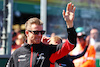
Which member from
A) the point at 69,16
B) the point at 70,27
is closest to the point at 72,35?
the point at 70,27

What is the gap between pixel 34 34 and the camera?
9.82 ft

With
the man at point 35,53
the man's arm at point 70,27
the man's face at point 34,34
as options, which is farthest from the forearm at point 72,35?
the man's face at point 34,34

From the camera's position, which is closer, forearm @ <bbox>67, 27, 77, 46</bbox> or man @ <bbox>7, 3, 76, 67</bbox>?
forearm @ <bbox>67, 27, 77, 46</bbox>

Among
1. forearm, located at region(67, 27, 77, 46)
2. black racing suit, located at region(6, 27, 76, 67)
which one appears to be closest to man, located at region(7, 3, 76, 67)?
black racing suit, located at region(6, 27, 76, 67)

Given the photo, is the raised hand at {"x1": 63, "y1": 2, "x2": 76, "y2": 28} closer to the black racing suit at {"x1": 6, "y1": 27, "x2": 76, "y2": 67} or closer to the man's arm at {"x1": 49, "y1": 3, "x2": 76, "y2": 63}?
the man's arm at {"x1": 49, "y1": 3, "x2": 76, "y2": 63}

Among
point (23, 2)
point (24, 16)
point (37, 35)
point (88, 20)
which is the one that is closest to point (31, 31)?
point (37, 35)

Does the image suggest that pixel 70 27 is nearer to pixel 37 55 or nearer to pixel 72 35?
pixel 72 35

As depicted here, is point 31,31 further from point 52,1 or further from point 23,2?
point 23,2

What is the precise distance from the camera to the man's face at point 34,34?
2.99 m

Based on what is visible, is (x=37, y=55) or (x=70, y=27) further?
(x=37, y=55)

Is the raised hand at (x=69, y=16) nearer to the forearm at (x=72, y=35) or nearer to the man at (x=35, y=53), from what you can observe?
the forearm at (x=72, y=35)

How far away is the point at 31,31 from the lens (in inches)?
119

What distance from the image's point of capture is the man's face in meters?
2.99

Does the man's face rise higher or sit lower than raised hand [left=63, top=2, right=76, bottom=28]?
lower
